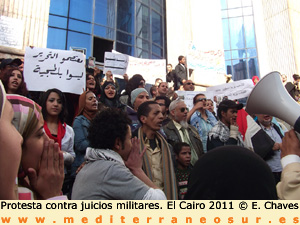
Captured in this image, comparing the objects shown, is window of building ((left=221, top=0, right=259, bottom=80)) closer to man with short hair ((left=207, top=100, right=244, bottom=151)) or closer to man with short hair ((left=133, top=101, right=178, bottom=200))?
man with short hair ((left=207, top=100, right=244, bottom=151))

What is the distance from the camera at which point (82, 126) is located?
10.2 feet

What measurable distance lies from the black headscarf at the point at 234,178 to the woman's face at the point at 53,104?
225 cm

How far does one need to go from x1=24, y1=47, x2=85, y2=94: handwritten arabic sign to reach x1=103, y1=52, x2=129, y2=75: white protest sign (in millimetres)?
1818

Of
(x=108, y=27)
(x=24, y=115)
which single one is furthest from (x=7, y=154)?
(x=108, y=27)

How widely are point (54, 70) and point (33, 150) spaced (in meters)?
3.26

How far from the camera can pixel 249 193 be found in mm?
1012

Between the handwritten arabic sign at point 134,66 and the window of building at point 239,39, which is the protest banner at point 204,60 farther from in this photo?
the window of building at point 239,39

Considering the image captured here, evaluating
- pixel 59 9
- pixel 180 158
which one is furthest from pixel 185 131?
pixel 59 9

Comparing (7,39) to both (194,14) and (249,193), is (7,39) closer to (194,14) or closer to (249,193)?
(249,193)

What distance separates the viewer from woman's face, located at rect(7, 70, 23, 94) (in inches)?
127

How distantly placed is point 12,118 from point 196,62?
7.81 m

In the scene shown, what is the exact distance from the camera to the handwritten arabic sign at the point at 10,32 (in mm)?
5465

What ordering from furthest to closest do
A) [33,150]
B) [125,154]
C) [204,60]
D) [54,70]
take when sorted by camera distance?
[204,60] → [54,70] → [125,154] → [33,150]

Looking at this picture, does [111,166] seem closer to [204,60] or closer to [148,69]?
[148,69]
